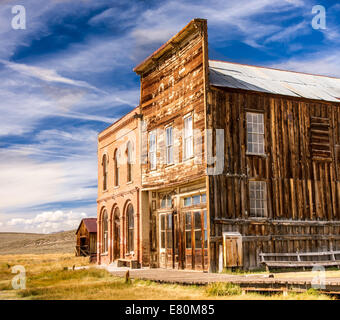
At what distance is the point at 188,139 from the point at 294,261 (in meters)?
6.40

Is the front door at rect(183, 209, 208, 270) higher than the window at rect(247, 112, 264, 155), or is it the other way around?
the window at rect(247, 112, 264, 155)

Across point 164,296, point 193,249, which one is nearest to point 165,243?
point 193,249

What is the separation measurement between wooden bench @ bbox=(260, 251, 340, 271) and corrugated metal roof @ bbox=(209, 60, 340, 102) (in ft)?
21.5

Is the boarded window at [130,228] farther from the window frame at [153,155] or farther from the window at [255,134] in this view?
the window at [255,134]

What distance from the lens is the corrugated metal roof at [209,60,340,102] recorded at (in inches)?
766

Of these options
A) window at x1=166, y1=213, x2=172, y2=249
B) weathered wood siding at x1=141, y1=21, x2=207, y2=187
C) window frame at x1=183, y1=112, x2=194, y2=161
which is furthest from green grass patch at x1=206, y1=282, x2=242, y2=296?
window at x1=166, y1=213, x2=172, y2=249

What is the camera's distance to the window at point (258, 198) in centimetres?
1838

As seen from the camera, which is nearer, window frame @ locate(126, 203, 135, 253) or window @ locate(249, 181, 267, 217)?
window @ locate(249, 181, 267, 217)

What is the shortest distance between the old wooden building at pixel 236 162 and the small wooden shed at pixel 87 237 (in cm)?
1984

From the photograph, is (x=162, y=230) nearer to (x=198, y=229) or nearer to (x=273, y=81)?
(x=198, y=229)

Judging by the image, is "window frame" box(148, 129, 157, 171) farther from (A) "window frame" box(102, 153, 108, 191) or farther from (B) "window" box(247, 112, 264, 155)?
(A) "window frame" box(102, 153, 108, 191)

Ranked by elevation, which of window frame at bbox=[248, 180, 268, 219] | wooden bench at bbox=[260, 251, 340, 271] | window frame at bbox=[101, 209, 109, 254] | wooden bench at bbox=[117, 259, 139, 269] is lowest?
wooden bench at bbox=[117, 259, 139, 269]
